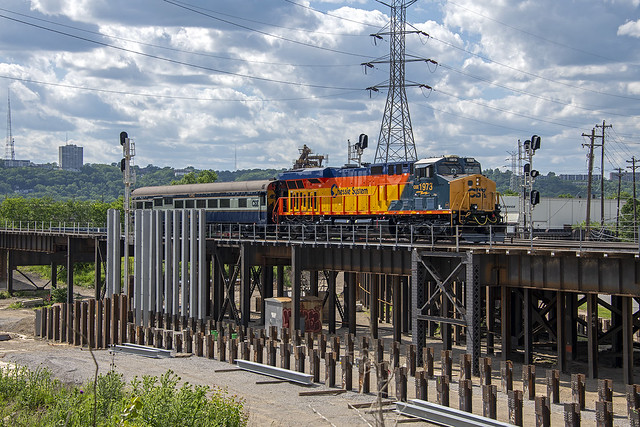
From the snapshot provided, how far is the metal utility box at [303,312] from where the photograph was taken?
36.3m

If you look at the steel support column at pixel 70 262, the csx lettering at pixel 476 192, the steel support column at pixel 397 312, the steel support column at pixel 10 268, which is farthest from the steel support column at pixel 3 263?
the csx lettering at pixel 476 192

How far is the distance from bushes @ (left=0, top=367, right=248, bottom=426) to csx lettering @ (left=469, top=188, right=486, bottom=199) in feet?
52.6

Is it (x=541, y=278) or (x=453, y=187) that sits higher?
(x=453, y=187)

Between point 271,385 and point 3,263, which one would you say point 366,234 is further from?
point 3,263

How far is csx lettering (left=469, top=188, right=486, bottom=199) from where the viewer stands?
106ft

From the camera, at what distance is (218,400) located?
18.8 m

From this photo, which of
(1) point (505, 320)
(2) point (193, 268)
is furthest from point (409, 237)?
(2) point (193, 268)

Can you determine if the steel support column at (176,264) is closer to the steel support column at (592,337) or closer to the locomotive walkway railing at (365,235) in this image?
the locomotive walkway railing at (365,235)

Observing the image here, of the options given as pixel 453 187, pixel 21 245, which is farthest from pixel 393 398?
pixel 21 245

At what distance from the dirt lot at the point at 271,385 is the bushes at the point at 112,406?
153 centimetres

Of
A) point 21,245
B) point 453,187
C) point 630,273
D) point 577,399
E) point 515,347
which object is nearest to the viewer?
point 577,399

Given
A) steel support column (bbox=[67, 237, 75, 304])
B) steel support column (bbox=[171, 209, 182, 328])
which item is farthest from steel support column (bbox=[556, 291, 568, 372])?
steel support column (bbox=[67, 237, 75, 304])

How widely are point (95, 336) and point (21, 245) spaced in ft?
100.0

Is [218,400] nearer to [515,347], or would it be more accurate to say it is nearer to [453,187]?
[453,187]
